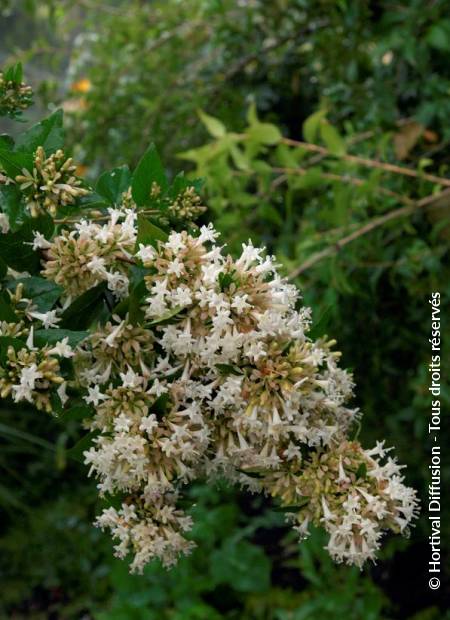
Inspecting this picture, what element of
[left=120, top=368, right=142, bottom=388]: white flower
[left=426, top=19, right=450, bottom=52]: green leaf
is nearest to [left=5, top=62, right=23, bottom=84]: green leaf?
[left=120, top=368, right=142, bottom=388]: white flower

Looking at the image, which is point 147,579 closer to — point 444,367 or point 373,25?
point 444,367

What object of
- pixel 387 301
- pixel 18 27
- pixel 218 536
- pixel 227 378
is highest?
pixel 18 27

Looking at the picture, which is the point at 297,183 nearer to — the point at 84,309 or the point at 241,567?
the point at 84,309

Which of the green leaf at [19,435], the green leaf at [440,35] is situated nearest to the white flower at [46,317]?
the green leaf at [440,35]

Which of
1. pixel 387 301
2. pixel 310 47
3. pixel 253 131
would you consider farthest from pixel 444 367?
pixel 310 47

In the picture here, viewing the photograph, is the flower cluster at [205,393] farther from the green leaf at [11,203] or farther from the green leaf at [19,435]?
the green leaf at [19,435]

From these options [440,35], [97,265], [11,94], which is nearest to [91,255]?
[97,265]
